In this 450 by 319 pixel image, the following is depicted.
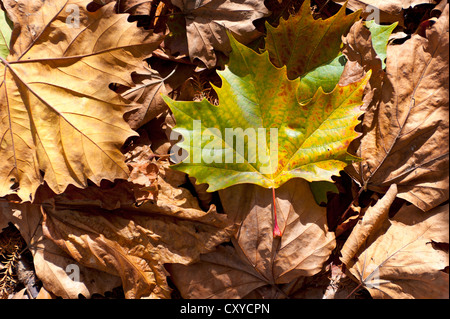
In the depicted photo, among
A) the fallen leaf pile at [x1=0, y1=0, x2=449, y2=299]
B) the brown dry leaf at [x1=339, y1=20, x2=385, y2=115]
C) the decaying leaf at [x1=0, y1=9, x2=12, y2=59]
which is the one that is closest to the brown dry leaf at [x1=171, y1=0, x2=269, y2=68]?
the fallen leaf pile at [x1=0, y1=0, x2=449, y2=299]

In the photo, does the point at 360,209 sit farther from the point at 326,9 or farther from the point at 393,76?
the point at 326,9

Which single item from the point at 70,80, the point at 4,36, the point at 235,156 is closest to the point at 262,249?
the point at 235,156

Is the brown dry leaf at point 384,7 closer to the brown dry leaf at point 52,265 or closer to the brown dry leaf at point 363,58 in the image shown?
the brown dry leaf at point 363,58

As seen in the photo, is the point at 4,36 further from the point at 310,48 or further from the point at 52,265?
the point at 310,48

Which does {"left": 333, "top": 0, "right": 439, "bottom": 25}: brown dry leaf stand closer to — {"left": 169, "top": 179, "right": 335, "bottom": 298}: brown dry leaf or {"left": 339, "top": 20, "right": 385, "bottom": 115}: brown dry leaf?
{"left": 339, "top": 20, "right": 385, "bottom": 115}: brown dry leaf

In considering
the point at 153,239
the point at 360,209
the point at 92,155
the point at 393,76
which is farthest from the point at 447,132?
the point at 92,155

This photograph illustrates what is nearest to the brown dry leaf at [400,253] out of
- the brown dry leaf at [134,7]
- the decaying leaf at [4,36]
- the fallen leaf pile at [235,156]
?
the fallen leaf pile at [235,156]

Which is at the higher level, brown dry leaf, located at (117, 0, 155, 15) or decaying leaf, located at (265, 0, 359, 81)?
brown dry leaf, located at (117, 0, 155, 15)
